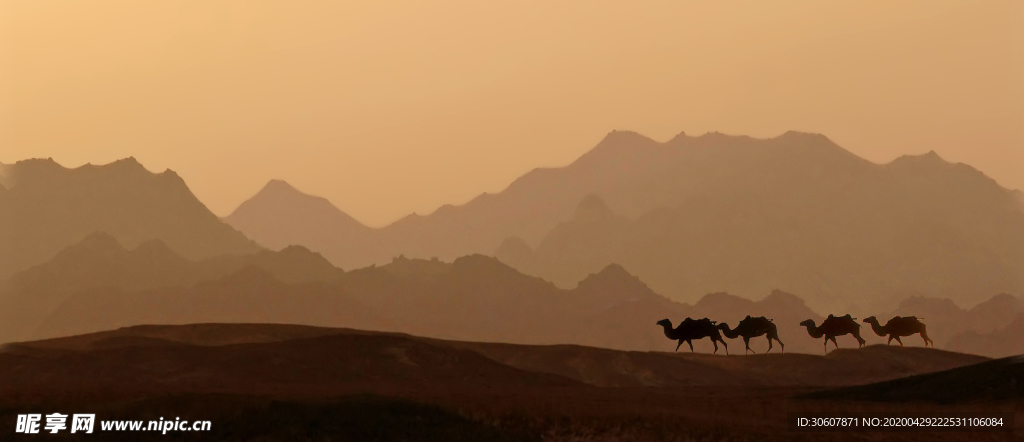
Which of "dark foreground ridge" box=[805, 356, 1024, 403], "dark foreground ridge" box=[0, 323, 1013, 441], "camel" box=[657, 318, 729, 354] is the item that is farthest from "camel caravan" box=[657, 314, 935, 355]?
"dark foreground ridge" box=[805, 356, 1024, 403]

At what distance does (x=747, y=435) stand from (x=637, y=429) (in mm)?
3638

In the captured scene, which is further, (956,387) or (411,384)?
(411,384)

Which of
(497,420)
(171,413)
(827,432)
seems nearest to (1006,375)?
(827,432)

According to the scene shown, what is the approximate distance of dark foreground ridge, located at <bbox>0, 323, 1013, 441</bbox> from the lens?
106ft

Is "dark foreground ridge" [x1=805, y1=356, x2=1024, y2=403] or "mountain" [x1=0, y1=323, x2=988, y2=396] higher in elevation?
"mountain" [x1=0, y1=323, x2=988, y2=396]

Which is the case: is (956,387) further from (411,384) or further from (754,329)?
(754,329)

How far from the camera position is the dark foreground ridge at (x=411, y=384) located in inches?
1272

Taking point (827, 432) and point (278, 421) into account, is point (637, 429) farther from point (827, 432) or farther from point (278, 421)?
point (278, 421)

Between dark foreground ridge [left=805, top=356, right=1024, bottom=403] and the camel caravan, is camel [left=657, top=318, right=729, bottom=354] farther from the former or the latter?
dark foreground ridge [left=805, top=356, right=1024, bottom=403]

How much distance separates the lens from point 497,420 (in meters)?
33.0

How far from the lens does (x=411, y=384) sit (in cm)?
5434

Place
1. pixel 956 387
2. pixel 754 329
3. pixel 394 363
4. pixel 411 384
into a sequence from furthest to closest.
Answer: pixel 754 329, pixel 394 363, pixel 411 384, pixel 956 387

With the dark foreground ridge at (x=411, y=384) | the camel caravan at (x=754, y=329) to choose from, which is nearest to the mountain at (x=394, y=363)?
the dark foreground ridge at (x=411, y=384)

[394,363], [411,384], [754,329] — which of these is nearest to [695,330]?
[754,329]
